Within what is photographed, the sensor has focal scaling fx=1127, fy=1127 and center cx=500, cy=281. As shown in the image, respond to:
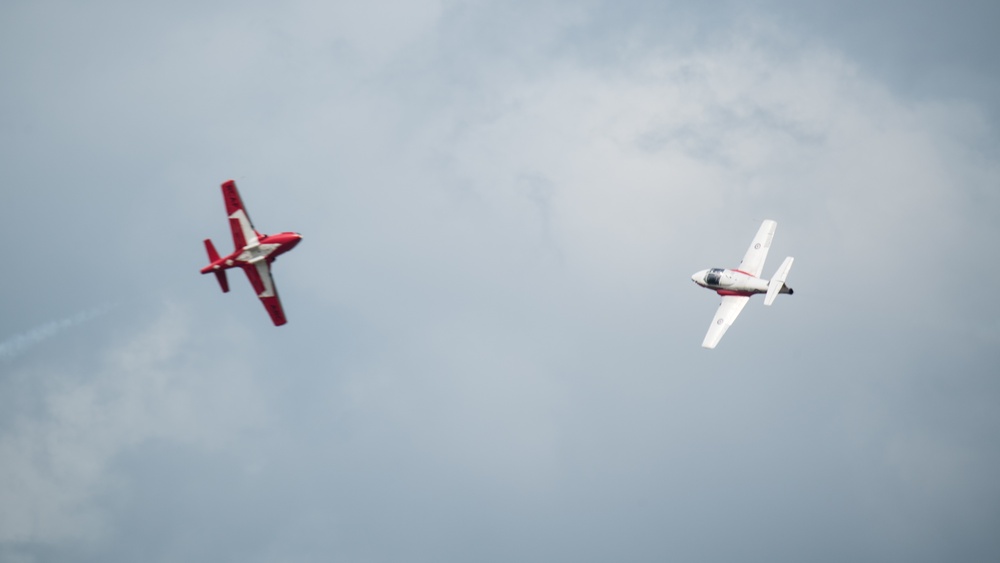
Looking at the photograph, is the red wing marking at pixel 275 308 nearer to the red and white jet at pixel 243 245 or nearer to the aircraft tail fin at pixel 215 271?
the red and white jet at pixel 243 245

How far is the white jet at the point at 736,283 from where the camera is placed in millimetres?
108812

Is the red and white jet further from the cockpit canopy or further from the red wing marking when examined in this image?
the cockpit canopy

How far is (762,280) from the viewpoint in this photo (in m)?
109

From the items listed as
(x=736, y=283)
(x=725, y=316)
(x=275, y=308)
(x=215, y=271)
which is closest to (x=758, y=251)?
(x=736, y=283)

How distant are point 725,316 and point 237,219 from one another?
47.2 meters

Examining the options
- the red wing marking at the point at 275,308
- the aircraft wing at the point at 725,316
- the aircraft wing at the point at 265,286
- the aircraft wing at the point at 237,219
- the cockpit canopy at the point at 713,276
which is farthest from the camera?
the cockpit canopy at the point at 713,276

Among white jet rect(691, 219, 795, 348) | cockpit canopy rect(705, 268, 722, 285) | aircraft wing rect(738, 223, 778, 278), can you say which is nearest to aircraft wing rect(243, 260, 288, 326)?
white jet rect(691, 219, 795, 348)

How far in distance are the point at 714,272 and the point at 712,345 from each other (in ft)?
26.5

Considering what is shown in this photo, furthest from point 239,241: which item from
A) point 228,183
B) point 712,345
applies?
point 712,345

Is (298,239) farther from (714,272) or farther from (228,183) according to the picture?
(714,272)

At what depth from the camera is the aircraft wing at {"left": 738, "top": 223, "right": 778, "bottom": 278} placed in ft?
365

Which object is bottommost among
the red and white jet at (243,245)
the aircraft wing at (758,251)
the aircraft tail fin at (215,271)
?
the aircraft tail fin at (215,271)

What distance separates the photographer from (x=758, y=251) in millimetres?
112125

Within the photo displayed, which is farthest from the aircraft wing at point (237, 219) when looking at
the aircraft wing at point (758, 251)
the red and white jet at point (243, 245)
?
the aircraft wing at point (758, 251)
